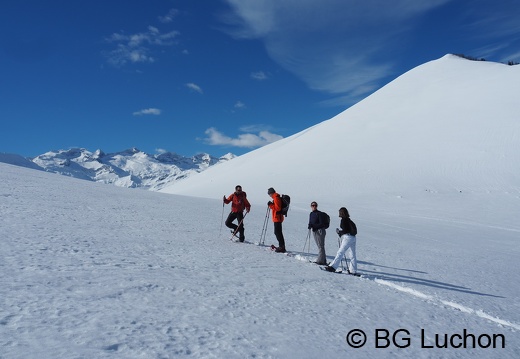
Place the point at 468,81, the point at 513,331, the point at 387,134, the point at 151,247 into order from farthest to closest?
1. the point at 468,81
2. the point at 387,134
3. the point at 151,247
4. the point at 513,331

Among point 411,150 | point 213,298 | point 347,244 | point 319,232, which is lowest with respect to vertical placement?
point 213,298

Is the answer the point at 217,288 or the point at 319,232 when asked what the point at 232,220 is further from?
the point at 217,288

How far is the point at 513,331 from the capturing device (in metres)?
6.45

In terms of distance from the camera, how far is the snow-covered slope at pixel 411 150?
1686 inches

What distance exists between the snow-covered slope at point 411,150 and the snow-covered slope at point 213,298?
30.0m

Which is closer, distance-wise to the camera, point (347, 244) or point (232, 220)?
point (347, 244)

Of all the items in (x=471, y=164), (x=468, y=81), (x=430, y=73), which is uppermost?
(x=430, y=73)

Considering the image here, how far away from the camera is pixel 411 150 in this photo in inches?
2163

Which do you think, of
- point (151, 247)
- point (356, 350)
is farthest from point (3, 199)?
point (356, 350)

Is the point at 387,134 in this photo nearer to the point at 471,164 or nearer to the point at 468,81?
the point at 471,164

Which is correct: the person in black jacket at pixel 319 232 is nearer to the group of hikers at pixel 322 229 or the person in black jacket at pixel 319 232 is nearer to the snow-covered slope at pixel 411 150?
the group of hikers at pixel 322 229

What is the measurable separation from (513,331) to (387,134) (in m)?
62.0

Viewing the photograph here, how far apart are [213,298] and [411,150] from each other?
55465 mm

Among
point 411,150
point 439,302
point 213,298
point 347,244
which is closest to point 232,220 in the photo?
point 347,244
